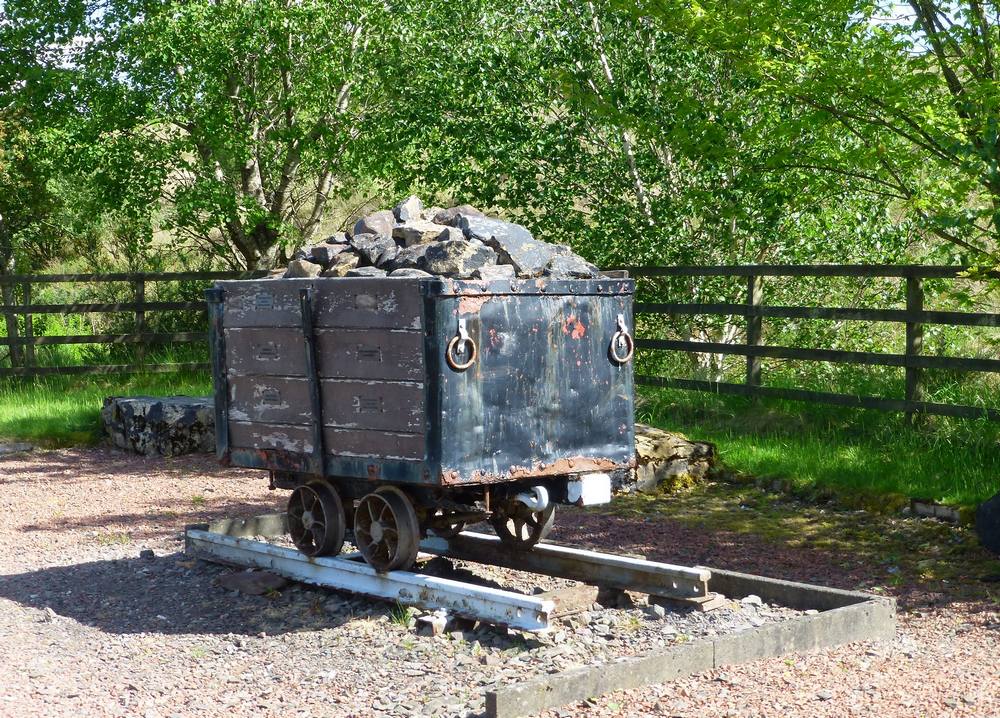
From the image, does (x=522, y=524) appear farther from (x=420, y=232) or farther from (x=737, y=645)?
(x=737, y=645)

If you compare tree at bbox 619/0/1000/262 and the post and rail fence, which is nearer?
tree at bbox 619/0/1000/262

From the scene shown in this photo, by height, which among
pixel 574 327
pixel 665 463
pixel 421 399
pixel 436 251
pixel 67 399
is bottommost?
pixel 665 463

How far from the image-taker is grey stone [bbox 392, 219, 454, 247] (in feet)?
22.0

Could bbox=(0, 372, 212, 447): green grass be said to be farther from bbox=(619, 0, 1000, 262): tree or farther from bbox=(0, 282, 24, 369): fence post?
bbox=(619, 0, 1000, 262): tree

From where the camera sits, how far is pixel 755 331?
1209 centimetres

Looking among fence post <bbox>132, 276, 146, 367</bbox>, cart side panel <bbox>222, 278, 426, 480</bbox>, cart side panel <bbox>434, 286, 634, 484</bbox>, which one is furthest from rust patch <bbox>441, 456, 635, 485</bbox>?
fence post <bbox>132, 276, 146, 367</bbox>

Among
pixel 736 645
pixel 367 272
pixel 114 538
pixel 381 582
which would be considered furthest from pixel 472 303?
pixel 114 538

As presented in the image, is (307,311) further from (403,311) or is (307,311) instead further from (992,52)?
(992,52)

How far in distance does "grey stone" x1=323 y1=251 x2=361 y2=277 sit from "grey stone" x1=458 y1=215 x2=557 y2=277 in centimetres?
61

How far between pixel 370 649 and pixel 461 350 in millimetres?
1463

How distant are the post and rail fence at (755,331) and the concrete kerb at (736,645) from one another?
3207 mm

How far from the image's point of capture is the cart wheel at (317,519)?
6961 mm

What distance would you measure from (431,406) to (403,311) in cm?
49

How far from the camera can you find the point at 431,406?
6.07 metres
